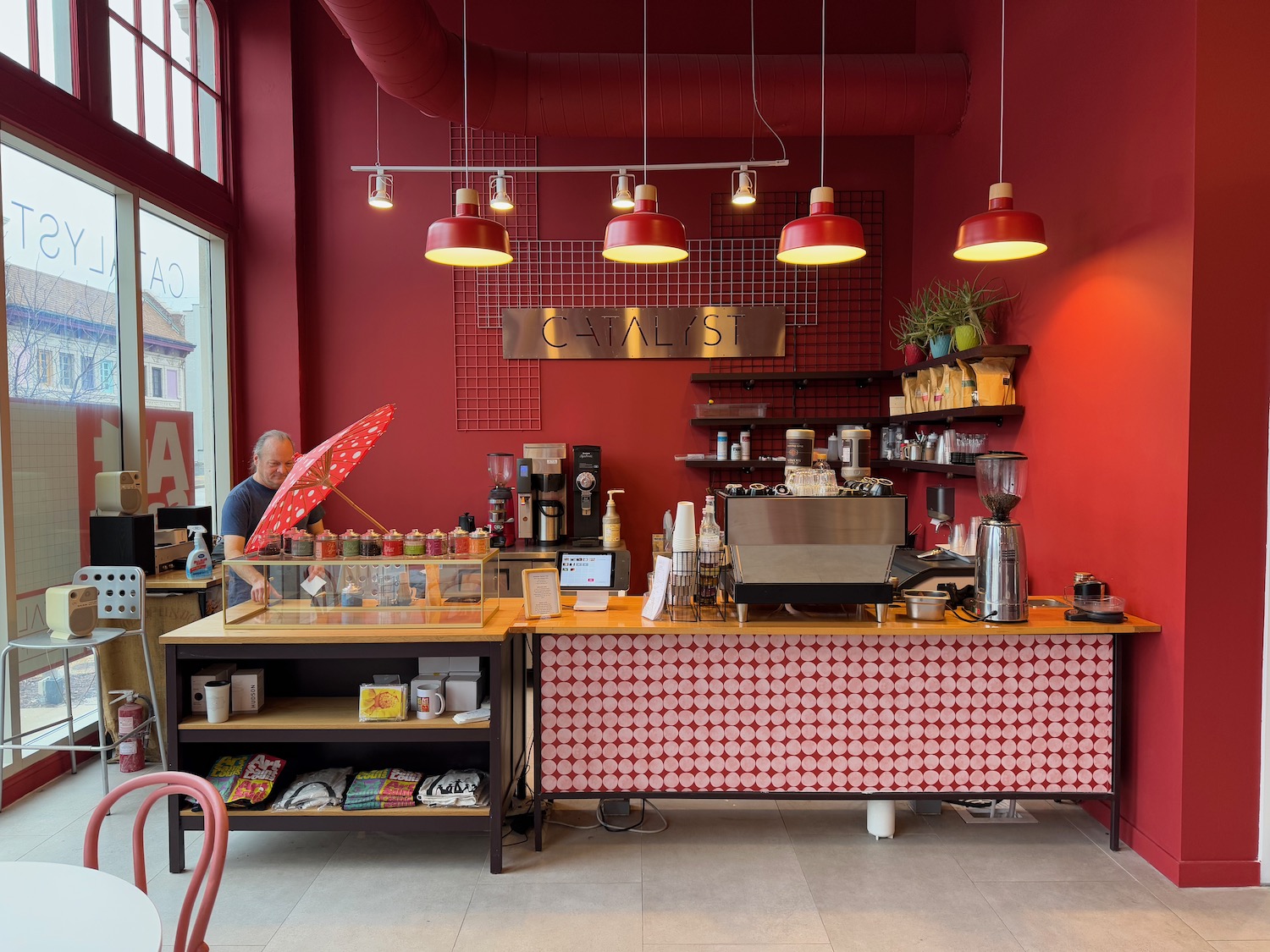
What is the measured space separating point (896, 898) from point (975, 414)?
2.36m

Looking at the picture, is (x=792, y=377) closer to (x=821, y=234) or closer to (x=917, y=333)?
(x=917, y=333)

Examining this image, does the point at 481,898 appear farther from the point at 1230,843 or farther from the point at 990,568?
the point at 1230,843

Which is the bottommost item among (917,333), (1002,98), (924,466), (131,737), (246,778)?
(131,737)

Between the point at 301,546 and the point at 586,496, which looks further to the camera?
the point at 586,496

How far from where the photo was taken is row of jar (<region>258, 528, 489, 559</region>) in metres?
3.10

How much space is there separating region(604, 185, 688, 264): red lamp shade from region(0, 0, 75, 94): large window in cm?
291

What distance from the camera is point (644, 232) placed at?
295 cm

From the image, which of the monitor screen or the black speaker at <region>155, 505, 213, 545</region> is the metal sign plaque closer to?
the black speaker at <region>155, 505, 213, 545</region>

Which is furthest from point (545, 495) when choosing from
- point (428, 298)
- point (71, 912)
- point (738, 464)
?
point (71, 912)

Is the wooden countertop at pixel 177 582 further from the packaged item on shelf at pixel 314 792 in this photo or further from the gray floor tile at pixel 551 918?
the gray floor tile at pixel 551 918

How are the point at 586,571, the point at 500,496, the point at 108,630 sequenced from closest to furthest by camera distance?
the point at 586,571 → the point at 108,630 → the point at 500,496

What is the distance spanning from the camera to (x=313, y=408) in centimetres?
603

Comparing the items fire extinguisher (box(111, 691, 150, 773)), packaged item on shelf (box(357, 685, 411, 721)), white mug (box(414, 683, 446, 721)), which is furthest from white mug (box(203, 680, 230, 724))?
fire extinguisher (box(111, 691, 150, 773))

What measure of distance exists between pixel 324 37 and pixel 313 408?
2.68 metres
